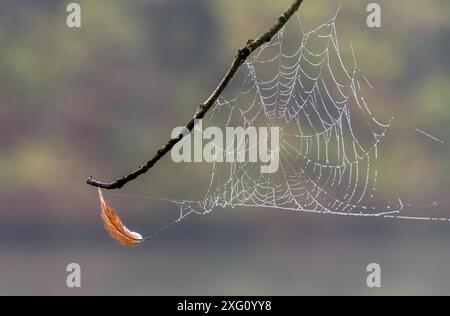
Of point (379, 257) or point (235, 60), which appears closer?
point (235, 60)

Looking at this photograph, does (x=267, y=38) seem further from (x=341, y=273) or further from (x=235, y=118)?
(x=235, y=118)

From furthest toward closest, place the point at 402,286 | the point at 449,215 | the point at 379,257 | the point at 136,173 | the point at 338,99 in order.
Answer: the point at 449,215, the point at 338,99, the point at 379,257, the point at 402,286, the point at 136,173

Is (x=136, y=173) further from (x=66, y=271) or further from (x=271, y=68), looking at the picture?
(x=271, y=68)

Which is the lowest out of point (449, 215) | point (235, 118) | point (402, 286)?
point (402, 286)

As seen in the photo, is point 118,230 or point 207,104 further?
point 118,230

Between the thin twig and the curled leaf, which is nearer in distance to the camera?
the thin twig

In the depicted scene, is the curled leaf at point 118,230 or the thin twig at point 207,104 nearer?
the thin twig at point 207,104

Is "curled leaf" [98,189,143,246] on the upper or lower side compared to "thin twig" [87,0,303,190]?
lower

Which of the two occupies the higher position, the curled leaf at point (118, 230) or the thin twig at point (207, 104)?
the thin twig at point (207, 104)

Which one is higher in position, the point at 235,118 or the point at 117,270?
the point at 235,118

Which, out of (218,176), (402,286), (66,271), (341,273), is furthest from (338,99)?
(66,271)

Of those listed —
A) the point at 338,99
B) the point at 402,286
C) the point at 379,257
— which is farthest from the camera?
the point at 338,99
